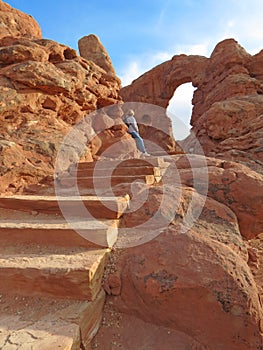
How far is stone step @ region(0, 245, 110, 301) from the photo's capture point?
1.74m

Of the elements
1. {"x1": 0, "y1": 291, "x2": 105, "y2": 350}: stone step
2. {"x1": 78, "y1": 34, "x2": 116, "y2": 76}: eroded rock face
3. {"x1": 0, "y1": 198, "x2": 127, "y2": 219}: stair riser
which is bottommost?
{"x1": 0, "y1": 291, "x2": 105, "y2": 350}: stone step

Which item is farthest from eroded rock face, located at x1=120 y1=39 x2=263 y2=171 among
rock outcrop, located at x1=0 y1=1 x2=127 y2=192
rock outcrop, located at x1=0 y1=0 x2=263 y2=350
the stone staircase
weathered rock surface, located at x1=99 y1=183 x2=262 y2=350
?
the stone staircase

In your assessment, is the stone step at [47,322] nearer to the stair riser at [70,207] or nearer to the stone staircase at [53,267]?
the stone staircase at [53,267]

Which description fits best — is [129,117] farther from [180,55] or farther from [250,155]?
[180,55]

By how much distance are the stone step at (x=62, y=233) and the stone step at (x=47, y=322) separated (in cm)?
48

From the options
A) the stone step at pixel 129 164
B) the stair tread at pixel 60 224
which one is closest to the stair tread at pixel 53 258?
the stair tread at pixel 60 224

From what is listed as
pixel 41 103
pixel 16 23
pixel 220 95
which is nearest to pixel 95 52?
pixel 16 23

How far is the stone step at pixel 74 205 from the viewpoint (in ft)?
8.11

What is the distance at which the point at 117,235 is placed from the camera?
2330 mm

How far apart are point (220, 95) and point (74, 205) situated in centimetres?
1520

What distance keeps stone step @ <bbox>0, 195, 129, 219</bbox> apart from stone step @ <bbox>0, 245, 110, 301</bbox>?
55 cm

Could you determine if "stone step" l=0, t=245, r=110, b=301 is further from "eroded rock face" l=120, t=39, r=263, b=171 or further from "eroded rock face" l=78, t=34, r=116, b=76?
"eroded rock face" l=78, t=34, r=116, b=76

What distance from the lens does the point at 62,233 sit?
2217 millimetres

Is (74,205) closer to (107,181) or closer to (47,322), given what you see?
(107,181)
